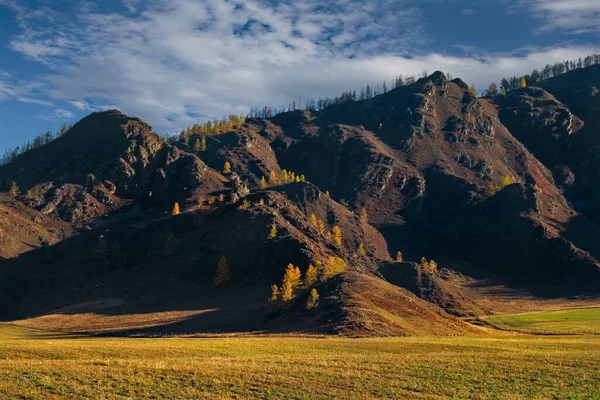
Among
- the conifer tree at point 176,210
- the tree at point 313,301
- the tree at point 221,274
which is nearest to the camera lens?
the tree at point 313,301

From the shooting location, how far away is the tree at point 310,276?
394 ft

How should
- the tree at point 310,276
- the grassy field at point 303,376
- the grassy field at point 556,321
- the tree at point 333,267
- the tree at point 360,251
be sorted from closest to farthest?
1. the grassy field at point 303,376
2. the grassy field at point 556,321
3. the tree at point 310,276
4. the tree at point 333,267
5. the tree at point 360,251

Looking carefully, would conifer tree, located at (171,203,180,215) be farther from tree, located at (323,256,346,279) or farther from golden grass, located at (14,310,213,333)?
tree, located at (323,256,346,279)

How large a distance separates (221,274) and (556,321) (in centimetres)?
9087

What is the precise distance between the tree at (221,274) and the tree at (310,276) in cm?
2881

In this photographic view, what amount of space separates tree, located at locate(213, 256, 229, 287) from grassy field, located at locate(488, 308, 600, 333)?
7564cm

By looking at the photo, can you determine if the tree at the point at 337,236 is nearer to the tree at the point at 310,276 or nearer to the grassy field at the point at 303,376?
the tree at the point at 310,276

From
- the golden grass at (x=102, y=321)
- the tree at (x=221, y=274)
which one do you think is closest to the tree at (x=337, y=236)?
the tree at (x=221, y=274)

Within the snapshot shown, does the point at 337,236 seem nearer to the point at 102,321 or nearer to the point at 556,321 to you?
the point at 556,321

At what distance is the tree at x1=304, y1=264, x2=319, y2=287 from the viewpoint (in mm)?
120175

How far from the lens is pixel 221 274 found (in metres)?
142

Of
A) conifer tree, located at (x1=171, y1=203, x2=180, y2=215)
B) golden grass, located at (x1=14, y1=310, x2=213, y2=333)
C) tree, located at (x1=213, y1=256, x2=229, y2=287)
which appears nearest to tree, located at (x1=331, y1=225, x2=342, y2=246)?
tree, located at (x1=213, y1=256, x2=229, y2=287)

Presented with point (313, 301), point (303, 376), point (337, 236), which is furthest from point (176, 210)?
point (303, 376)

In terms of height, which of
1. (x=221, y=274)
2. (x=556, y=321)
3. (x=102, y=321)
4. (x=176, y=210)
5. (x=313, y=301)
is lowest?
(x=556, y=321)
